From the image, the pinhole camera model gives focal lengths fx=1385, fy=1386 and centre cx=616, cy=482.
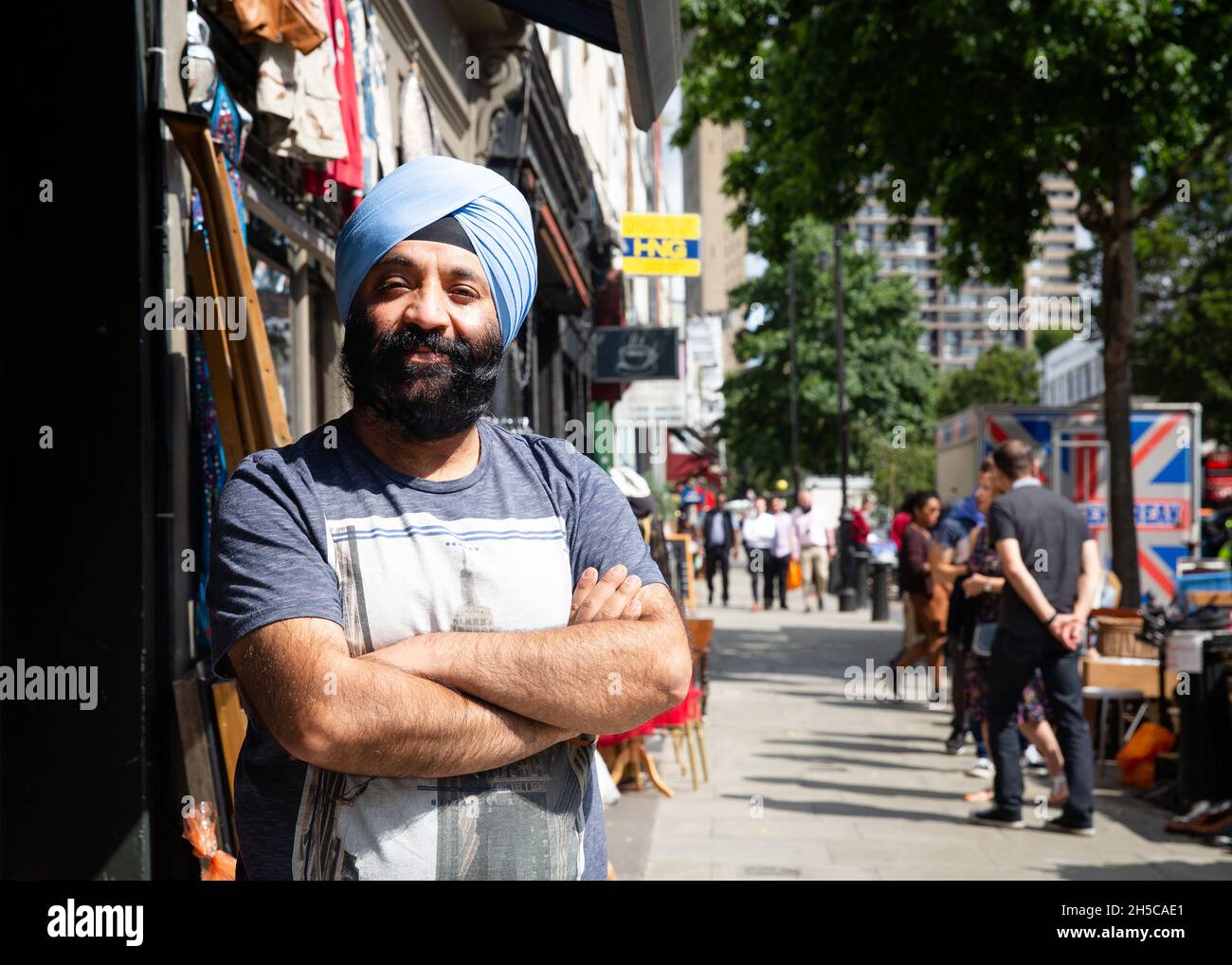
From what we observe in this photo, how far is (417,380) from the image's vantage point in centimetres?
210

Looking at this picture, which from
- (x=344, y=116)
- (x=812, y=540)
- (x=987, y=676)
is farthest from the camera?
(x=812, y=540)

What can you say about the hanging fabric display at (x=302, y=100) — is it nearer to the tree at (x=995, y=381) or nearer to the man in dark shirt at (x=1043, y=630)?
the man in dark shirt at (x=1043, y=630)

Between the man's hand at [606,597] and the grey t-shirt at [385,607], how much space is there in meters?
0.03

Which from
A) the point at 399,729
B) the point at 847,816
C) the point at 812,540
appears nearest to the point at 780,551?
the point at 812,540

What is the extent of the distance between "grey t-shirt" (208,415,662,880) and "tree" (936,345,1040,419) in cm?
9594

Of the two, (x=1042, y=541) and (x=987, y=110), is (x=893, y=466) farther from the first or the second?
(x=1042, y=541)

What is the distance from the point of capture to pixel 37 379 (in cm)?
418

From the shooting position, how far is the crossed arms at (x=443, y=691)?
6.29 ft

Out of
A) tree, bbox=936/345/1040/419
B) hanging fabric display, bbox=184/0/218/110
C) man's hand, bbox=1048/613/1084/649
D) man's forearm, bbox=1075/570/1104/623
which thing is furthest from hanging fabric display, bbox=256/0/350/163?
tree, bbox=936/345/1040/419

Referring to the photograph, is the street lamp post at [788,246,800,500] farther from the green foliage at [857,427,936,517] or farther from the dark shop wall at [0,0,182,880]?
the dark shop wall at [0,0,182,880]

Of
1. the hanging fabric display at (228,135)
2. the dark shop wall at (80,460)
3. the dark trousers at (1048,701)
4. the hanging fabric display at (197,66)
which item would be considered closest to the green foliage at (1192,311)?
the dark trousers at (1048,701)

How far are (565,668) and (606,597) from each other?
16 cm
